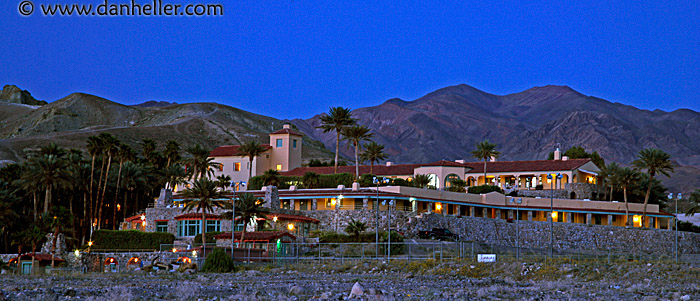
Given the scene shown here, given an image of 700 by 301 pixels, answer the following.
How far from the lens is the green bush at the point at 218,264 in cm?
5512

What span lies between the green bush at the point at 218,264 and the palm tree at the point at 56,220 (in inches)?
809

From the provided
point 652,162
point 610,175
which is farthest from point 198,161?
point 652,162

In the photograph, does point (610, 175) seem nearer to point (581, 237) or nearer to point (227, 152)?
point (581, 237)

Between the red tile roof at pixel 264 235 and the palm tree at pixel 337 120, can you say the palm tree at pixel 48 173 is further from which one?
the palm tree at pixel 337 120

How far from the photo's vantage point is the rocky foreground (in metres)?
33.5

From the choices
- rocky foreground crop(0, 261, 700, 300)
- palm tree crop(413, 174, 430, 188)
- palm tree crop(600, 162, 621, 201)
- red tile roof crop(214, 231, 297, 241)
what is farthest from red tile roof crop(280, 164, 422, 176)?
rocky foreground crop(0, 261, 700, 300)

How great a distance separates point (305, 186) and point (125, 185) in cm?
2276

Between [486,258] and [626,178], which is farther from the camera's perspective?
[626,178]

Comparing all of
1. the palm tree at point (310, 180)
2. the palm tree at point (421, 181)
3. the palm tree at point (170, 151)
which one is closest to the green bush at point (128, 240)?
the palm tree at point (310, 180)

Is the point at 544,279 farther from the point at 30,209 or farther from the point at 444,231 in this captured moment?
the point at 30,209

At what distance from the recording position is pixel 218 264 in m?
55.4

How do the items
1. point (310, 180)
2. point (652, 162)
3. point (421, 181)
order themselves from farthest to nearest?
point (421, 181), point (652, 162), point (310, 180)

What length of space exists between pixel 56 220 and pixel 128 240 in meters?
7.57

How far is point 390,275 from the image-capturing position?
51.1 metres
